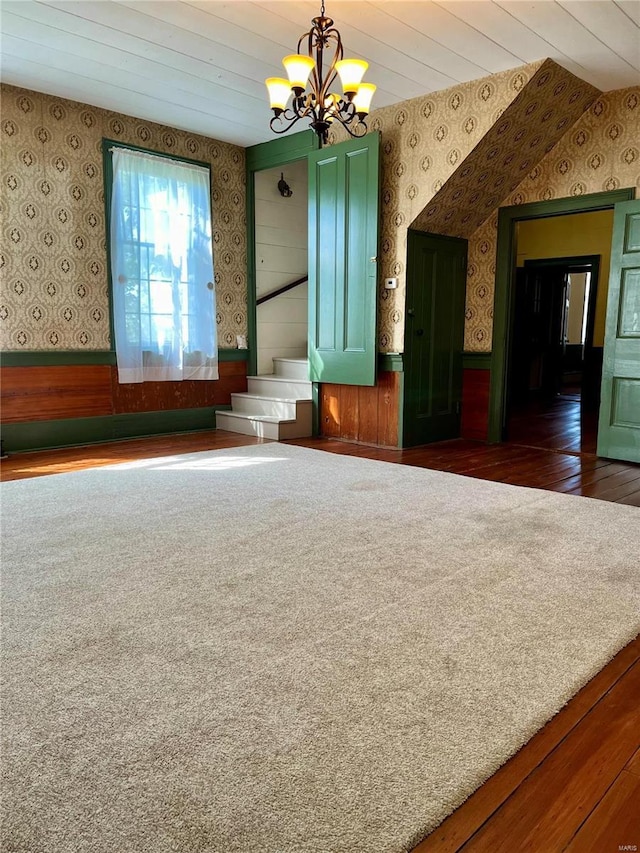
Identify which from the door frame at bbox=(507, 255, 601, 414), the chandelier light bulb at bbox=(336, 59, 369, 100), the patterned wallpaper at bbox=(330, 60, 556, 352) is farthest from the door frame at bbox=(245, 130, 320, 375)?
the door frame at bbox=(507, 255, 601, 414)

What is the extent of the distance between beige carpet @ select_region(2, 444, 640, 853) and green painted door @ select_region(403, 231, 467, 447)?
2.16m

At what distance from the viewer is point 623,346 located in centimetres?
473

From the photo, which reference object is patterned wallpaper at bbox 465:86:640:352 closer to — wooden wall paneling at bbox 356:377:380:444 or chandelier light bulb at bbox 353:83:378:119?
wooden wall paneling at bbox 356:377:380:444

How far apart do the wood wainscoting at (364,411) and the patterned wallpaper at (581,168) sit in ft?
3.36

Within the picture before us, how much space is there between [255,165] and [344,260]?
171cm

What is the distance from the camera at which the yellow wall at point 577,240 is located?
26.6 feet

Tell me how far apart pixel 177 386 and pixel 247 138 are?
253cm

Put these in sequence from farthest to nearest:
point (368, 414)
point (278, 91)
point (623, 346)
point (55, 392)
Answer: point (368, 414)
point (55, 392)
point (623, 346)
point (278, 91)

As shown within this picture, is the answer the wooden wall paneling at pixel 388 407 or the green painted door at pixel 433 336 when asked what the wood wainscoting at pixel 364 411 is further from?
the green painted door at pixel 433 336

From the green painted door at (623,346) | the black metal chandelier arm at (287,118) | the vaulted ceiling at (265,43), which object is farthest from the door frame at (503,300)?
the black metal chandelier arm at (287,118)

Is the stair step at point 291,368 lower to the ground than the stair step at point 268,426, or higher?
higher

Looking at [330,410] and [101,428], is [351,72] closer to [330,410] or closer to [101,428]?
[330,410]

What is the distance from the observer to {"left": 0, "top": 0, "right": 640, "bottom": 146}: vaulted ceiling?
3551 mm

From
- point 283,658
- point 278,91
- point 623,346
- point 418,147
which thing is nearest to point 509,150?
point 418,147
